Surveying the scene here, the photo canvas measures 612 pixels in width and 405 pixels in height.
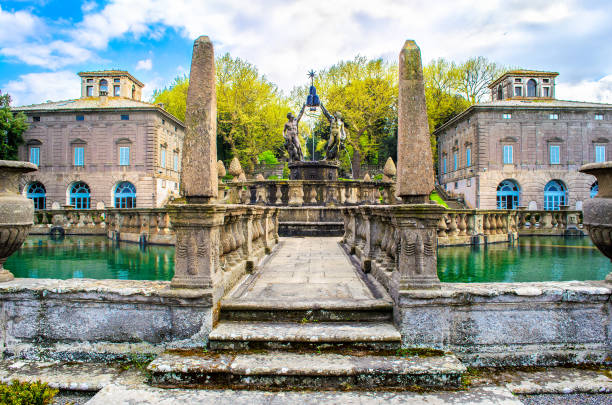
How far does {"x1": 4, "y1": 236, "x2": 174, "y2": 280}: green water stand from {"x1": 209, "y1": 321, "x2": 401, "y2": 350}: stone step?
183 inches

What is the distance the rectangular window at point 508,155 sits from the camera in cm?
3155

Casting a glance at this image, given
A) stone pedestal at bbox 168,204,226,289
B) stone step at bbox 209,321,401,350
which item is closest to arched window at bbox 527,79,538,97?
stone step at bbox 209,321,401,350

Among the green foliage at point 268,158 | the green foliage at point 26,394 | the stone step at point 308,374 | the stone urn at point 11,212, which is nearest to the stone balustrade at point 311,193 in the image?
the stone urn at point 11,212

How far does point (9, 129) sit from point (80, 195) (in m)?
7.43

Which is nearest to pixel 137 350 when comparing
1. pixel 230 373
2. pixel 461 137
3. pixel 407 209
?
pixel 230 373

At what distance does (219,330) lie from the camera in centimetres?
335

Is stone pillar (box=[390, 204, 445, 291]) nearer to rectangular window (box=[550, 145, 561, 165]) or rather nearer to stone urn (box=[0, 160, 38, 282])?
stone urn (box=[0, 160, 38, 282])

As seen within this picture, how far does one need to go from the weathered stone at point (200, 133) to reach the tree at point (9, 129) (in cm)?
3489

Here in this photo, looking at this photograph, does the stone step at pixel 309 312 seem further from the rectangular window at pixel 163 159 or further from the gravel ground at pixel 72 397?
the rectangular window at pixel 163 159

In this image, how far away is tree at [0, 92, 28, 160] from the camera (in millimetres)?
29922

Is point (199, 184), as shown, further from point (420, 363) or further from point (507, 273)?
point (507, 273)

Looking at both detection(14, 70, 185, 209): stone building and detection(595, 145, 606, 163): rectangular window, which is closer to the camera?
detection(595, 145, 606, 163): rectangular window

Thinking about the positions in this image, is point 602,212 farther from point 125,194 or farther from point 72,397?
point 125,194

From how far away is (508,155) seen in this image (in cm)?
3162
